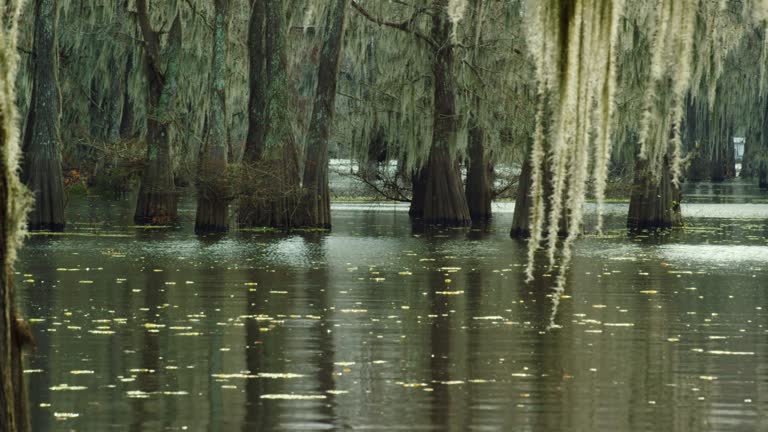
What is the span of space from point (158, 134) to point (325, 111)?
330cm

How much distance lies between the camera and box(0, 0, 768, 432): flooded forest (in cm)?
480

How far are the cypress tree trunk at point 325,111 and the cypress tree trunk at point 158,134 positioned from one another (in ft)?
9.25

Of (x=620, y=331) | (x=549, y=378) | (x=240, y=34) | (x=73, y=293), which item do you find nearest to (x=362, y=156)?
(x=240, y=34)

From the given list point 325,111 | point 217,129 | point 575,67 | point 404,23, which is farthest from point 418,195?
point 575,67

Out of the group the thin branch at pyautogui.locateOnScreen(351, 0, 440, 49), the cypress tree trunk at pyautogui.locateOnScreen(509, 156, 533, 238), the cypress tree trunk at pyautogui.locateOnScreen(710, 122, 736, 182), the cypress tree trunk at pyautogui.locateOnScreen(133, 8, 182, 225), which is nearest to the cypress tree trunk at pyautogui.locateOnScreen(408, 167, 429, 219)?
the thin branch at pyautogui.locateOnScreen(351, 0, 440, 49)

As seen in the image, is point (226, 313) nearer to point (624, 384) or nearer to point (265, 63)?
point (624, 384)

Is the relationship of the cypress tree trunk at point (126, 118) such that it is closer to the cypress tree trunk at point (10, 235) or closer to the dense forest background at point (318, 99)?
the dense forest background at point (318, 99)

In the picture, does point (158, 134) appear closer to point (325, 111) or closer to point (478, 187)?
point (325, 111)

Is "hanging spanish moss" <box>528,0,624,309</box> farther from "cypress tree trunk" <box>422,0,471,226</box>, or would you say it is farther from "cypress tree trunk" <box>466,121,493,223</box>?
"cypress tree trunk" <box>466,121,493,223</box>

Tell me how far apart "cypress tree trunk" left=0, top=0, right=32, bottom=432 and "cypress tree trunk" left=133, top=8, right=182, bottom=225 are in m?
23.4

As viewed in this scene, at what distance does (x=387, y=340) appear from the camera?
11.1 meters

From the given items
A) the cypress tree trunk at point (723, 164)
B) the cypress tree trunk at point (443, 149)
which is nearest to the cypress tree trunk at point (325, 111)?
the cypress tree trunk at point (443, 149)

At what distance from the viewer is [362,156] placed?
1294 inches

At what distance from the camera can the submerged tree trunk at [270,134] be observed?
2663cm
